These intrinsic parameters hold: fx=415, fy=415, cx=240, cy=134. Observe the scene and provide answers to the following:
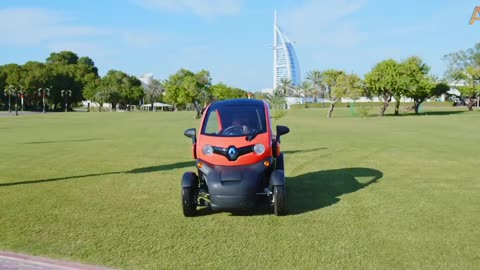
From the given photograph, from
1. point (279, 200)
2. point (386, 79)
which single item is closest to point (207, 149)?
point (279, 200)

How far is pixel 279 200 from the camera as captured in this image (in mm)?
6426

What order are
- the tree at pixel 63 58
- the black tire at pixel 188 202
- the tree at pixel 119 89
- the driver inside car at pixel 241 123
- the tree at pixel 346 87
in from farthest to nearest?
the tree at pixel 63 58 → the tree at pixel 119 89 → the tree at pixel 346 87 → the driver inside car at pixel 241 123 → the black tire at pixel 188 202

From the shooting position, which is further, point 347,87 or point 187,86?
point 187,86

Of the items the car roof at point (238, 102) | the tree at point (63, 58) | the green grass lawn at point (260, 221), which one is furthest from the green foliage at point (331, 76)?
the tree at point (63, 58)

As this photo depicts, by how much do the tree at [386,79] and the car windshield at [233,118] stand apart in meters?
47.9

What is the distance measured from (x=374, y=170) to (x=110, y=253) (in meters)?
8.20

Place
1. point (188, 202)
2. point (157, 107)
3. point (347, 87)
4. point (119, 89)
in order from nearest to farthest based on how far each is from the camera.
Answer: point (188, 202) < point (347, 87) < point (119, 89) < point (157, 107)

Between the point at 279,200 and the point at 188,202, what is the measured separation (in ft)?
4.67

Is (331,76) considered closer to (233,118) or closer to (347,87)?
(347,87)

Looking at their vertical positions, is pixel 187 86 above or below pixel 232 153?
above

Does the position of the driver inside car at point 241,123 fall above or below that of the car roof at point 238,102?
below

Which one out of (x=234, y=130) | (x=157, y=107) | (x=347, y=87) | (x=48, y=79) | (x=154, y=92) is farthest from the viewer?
(x=157, y=107)

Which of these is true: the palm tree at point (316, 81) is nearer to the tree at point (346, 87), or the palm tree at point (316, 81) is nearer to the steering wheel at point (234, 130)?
the tree at point (346, 87)

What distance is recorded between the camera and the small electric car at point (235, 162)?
6.26 metres
